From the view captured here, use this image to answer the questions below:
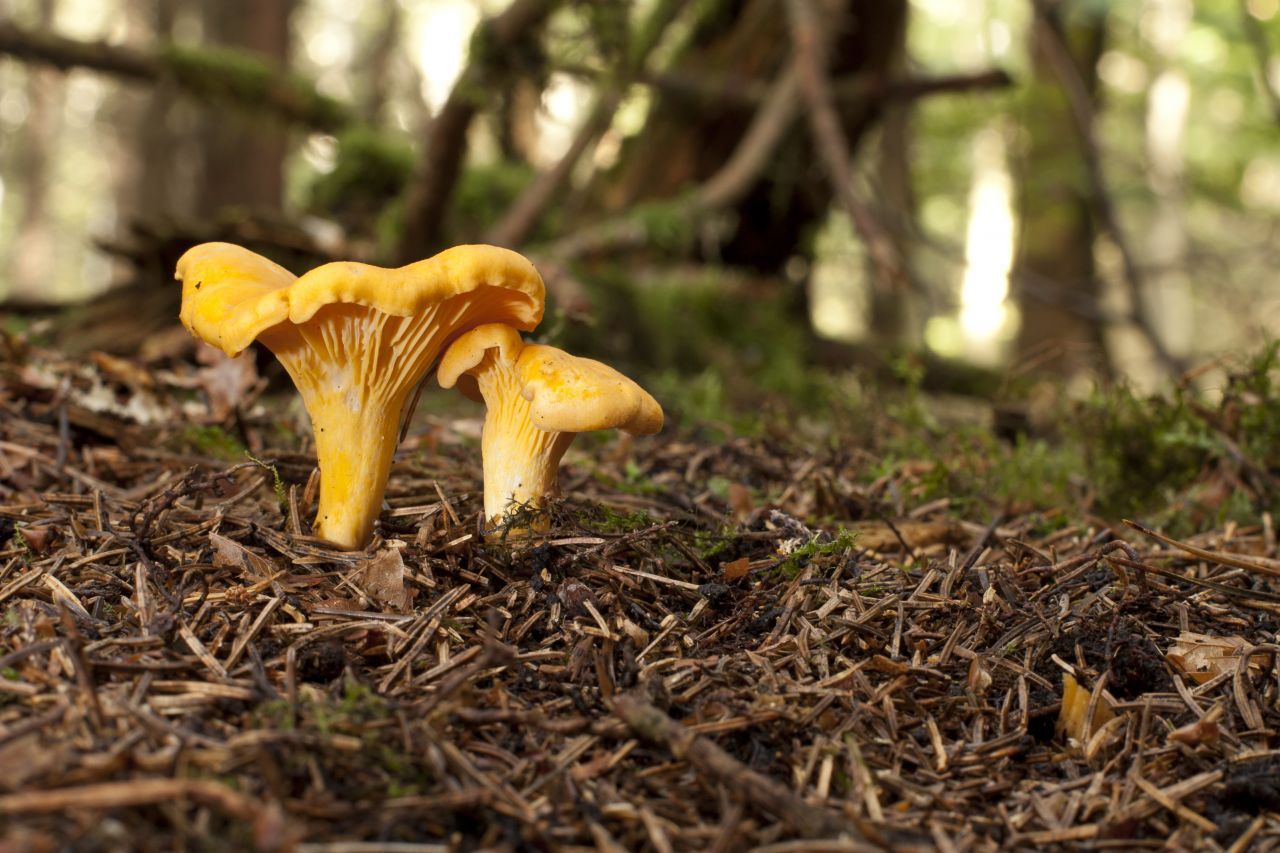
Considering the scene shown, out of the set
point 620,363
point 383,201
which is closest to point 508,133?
point 383,201

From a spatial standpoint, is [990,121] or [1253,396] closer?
[1253,396]

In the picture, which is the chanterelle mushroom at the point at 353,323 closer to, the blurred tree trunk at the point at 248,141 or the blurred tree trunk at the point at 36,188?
the blurred tree trunk at the point at 248,141

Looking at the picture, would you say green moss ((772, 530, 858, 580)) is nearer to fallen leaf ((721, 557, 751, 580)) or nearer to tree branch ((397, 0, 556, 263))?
fallen leaf ((721, 557, 751, 580))

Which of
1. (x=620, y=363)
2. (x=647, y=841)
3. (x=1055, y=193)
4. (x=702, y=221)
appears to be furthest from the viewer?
(x=1055, y=193)

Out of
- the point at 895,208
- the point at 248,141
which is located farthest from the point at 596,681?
the point at 248,141

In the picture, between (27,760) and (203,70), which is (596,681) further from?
(203,70)

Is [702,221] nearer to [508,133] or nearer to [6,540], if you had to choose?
[508,133]
